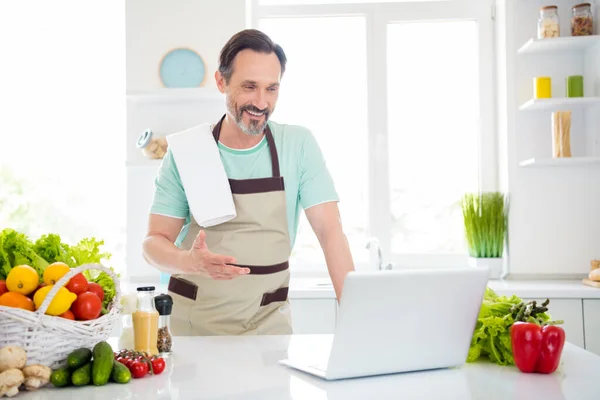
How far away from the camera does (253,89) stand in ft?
7.34

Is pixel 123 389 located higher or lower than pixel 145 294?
lower

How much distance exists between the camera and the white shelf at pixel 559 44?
366 centimetres

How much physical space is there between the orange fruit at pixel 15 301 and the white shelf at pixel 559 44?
2.97m

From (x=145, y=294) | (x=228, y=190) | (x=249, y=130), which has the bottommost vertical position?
(x=145, y=294)

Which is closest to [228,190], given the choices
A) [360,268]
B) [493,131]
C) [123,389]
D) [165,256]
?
[165,256]

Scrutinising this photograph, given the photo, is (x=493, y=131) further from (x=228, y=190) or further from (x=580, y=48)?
(x=228, y=190)

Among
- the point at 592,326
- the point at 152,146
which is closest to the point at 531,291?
the point at 592,326

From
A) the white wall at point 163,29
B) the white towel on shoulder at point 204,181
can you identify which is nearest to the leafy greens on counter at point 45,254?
the white towel on shoulder at point 204,181

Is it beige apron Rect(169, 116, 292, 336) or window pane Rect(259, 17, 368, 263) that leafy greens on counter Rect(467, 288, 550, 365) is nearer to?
beige apron Rect(169, 116, 292, 336)

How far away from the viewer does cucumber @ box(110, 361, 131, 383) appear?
1.44 meters

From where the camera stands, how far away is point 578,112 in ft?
12.8

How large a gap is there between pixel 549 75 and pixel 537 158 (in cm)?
51

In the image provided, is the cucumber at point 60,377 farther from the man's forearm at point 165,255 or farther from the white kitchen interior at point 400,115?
the white kitchen interior at point 400,115

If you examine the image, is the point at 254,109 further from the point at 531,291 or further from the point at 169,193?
the point at 531,291
